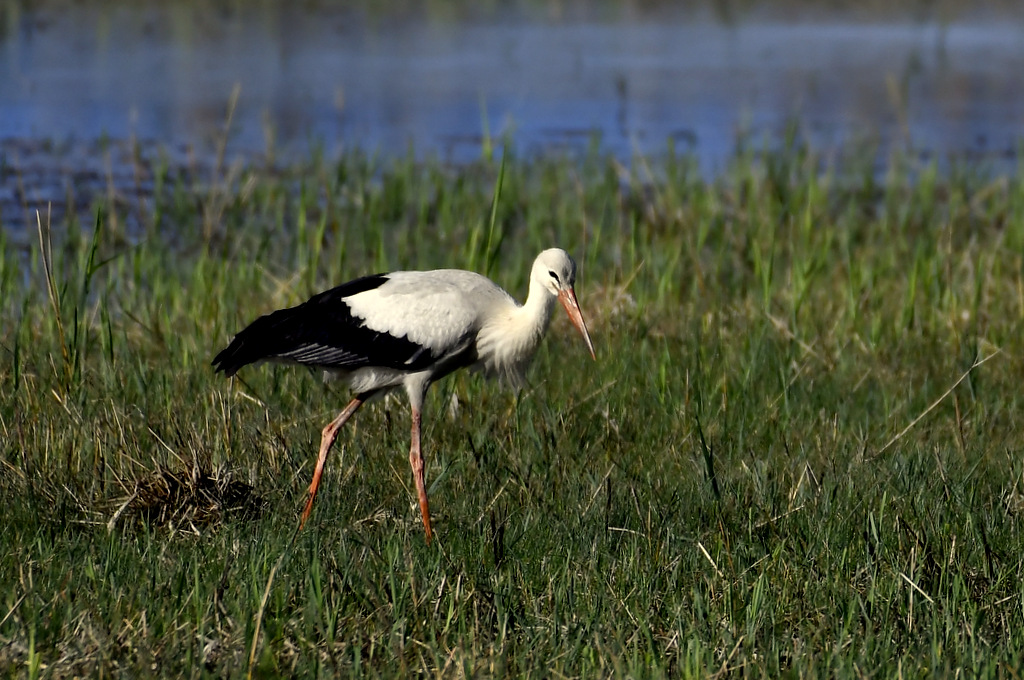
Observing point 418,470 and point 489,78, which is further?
point 489,78

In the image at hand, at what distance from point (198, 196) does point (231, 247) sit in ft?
3.07

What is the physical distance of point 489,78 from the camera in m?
15.9

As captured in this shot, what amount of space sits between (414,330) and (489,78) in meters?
11.9

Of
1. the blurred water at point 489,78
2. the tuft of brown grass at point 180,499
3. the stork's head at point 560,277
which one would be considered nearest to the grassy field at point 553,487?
the tuft of brown grass at point 180,499

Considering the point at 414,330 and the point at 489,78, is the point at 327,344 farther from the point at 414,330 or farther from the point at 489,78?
the point at 489,78

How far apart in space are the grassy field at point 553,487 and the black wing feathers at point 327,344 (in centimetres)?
27

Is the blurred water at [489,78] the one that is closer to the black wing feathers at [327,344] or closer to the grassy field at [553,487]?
the grassy field at [553,487]

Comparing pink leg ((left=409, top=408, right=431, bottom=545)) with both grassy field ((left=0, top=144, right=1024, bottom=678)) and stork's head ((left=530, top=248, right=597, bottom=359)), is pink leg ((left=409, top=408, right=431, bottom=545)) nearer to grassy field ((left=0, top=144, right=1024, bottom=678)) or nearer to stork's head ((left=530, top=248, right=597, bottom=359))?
grassy field ((left=0, top=144, right=1024, bottom=678))

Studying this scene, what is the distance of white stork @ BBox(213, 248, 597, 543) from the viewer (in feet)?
14.3

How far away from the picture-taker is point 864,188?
404 inches

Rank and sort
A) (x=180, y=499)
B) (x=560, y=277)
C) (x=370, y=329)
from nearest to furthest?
(x=180, y=499)
(x=560, y=277)
(x=370, y=329)

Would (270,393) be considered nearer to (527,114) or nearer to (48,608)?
(48,608)

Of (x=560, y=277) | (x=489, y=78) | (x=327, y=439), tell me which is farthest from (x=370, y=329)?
(x=489, y=78)

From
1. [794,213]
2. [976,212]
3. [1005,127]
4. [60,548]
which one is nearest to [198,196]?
[794,213]
